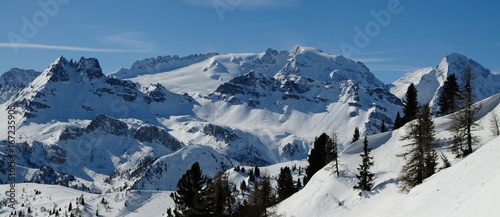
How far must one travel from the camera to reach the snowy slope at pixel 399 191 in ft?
91.1

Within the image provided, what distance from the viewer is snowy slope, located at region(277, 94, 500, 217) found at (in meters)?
27.8

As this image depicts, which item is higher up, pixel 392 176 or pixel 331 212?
pixel 392 176

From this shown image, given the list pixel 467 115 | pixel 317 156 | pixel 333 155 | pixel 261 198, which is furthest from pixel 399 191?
pixel 317 156

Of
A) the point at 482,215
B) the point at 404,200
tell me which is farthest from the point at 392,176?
the point at 482,215

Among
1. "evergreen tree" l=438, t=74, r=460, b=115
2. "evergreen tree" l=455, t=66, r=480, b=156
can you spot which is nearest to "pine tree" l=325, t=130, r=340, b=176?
"evergreen tree" l=455, t=66, r=480, b=156

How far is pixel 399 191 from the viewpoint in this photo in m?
47.0

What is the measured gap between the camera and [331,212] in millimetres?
53844

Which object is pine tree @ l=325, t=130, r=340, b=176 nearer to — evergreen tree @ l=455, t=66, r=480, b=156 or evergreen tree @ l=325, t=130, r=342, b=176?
evergreen tree @ l=325, t=130, r=342, b=176

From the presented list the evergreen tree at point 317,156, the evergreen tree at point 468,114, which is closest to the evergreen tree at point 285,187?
the evergreen tree at point 317,156

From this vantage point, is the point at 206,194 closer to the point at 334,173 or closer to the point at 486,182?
the point at 486,182

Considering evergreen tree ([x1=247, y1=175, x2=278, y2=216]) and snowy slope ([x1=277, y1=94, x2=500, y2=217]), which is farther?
evergreen tree ([x1=247, y1=175, x2=278, y2=216])

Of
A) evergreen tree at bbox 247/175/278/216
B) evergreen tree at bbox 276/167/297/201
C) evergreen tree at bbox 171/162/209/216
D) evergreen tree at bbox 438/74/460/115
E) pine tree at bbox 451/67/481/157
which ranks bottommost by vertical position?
evergreen tree at bbox 276/167/297/201

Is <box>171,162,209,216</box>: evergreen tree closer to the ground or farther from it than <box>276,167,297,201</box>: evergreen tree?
farther from it

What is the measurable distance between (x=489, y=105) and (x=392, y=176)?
24.9 m
